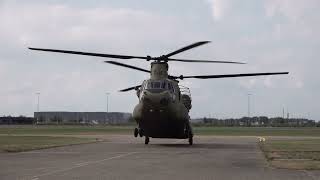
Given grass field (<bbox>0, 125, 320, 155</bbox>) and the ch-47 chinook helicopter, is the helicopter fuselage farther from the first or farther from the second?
grass field (<bbox>0, 125, 320, 155</bbox>)

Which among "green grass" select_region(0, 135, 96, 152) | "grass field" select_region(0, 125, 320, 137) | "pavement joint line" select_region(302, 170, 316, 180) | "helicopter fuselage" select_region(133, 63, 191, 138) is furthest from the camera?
"grass field" select_region(0, 125, 320, 137)

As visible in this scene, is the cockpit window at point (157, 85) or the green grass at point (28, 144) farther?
the cockpit window at point (157, 85)

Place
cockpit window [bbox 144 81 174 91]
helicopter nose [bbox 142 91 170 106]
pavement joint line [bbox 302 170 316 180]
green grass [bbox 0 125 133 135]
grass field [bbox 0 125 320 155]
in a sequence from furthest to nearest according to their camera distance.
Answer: green grass [bbox 0 125 133 135]
cockpit window [bbox 144 81 174 91]
helicopter nose [bbox 142 91 170 106]
grass field [bbox 0 125 320 155]
pavement joint line [bbox 302 170 316 180]

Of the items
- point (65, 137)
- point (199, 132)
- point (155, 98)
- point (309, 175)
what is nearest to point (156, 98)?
point (155, 98)

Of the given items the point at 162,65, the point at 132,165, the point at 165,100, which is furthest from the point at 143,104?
the point at 132,165

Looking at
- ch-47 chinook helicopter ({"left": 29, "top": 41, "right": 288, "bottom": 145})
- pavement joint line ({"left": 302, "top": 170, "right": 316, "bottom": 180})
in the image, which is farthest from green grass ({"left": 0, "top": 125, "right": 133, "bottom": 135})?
pavement joint line ({"left": 302, "top": 170, "right": 316, "bottom": 180})

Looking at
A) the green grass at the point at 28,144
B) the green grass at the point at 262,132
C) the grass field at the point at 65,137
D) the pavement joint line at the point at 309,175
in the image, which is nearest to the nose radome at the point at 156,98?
the grass field at the point at 65,137

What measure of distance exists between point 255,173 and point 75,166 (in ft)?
22.7

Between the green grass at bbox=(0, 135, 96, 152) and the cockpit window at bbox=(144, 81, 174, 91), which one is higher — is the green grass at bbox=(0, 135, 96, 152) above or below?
below

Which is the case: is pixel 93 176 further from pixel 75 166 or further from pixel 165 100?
pixel 165 100

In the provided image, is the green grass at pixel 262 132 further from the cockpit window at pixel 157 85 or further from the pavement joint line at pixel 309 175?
the pavement joint line at pixel 309 175

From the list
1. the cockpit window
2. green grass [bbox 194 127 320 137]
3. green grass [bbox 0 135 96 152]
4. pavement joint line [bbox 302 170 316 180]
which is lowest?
pavement joint line [bbox 302 170 316 180]

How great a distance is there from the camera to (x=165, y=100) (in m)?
37.2

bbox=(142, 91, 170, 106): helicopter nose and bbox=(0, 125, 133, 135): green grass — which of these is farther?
bbox=(0, 125, 133, 135): green grass
